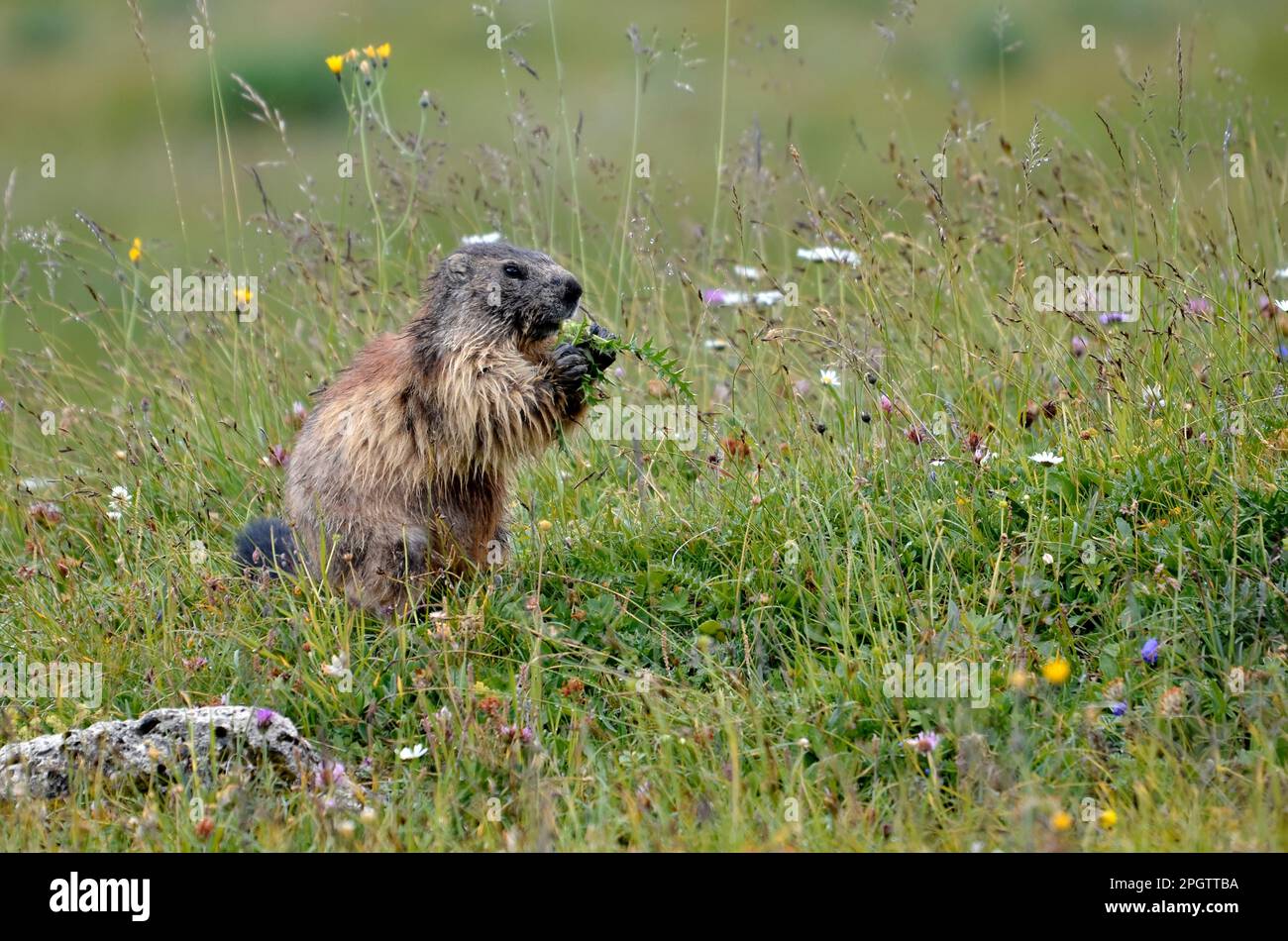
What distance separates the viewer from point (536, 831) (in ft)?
12.9

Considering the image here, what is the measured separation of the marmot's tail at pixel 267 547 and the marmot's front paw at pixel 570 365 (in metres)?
1.16

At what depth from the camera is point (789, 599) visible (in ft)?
16.0

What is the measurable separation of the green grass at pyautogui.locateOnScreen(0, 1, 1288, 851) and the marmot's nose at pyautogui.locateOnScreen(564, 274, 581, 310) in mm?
575

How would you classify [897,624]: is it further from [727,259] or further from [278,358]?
[278,358]

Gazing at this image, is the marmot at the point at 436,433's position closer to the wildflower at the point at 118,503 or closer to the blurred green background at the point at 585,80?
the wildflower at the point at 118,503

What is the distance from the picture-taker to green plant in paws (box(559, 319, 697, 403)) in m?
5.25

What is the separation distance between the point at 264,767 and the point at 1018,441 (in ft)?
9.87

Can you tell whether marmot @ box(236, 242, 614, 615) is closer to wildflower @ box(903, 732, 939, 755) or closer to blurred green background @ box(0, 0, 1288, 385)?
wildflower @ box(903, 732, 939, 755)

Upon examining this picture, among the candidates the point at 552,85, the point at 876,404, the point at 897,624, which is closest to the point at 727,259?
the point at 876,404

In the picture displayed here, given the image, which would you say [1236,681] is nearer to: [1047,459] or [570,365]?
[1047,459]

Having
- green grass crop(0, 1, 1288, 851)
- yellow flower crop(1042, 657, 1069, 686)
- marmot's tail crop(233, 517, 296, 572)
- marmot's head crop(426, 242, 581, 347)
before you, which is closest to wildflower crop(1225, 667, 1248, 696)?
green grass crop(0, 1, 1288, 851)

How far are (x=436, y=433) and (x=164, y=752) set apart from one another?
64.1 inches

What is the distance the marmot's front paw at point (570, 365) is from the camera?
5477 mm

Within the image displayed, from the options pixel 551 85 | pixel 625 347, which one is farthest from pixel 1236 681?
pixel 551 85
